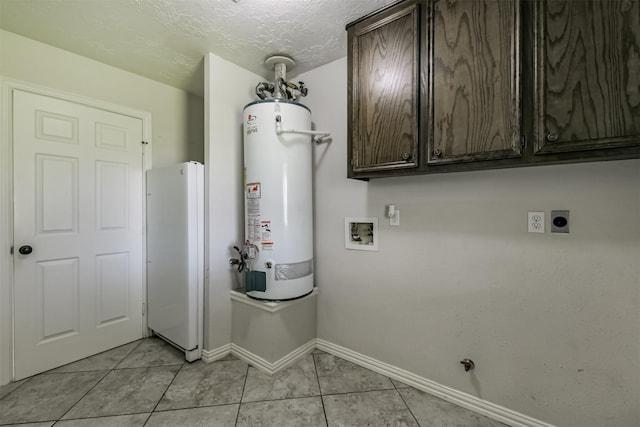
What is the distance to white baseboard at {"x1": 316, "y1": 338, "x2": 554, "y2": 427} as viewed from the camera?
137 centimetres

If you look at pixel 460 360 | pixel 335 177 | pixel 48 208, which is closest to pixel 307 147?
pixel 335 177

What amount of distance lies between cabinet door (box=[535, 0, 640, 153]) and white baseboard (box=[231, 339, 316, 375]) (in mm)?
1954

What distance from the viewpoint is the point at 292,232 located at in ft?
6.15

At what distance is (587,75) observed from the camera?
1.01 metres

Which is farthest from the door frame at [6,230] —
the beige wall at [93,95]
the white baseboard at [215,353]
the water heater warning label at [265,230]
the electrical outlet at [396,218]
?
the electrical outlet at [396,218]

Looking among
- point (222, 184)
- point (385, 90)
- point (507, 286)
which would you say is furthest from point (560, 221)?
point (222, 184)

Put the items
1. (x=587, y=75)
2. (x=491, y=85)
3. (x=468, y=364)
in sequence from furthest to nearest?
(x=468, y=364) → (x=491, y=85) → (x=587, y=75)

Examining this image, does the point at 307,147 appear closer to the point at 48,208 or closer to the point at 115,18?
the point at 115,18

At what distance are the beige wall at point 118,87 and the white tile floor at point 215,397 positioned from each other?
1742mm

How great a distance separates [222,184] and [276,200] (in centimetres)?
55

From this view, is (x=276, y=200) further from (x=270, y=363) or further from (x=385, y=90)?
(x=270, y=363)

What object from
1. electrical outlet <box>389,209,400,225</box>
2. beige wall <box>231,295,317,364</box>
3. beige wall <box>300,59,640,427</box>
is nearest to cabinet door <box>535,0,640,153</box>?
beige wall <box>300,59,640,427</box>

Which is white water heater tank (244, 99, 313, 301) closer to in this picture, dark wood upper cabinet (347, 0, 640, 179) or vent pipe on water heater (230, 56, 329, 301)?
vent pipe on water heater (230, 56, 329, 301)

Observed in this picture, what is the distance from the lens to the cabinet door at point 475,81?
3.78ft
